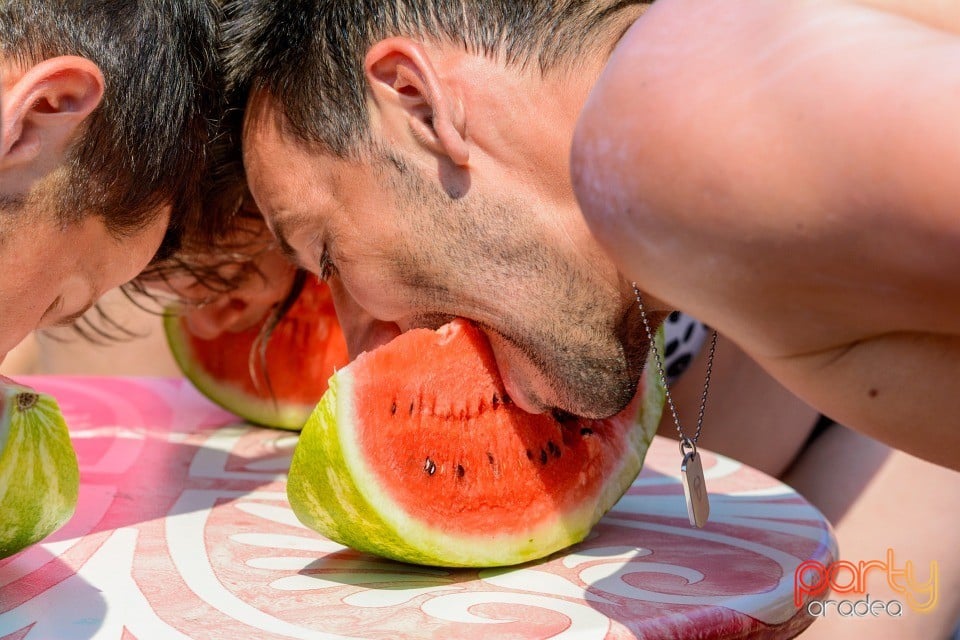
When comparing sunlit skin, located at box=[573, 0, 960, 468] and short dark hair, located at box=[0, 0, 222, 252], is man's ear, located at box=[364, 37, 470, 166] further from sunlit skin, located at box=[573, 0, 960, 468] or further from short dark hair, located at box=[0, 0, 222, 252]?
sunlit skin, located at box=[573, 0, 960, 468]

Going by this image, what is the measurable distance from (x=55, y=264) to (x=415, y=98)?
53 cm

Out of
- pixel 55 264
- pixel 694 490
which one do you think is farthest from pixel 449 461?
pixel 55 264

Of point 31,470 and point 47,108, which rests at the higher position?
point 47,108

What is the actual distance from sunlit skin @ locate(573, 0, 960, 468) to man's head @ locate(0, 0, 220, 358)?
728 mm

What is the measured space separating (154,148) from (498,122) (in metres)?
0.49

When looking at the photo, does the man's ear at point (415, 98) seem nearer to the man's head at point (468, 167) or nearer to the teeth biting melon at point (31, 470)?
the man's head at point (468, 167)

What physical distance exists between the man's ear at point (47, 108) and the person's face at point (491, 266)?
34 centimetres

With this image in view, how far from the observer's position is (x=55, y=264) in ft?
4.37

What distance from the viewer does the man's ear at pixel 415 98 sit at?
1396mm

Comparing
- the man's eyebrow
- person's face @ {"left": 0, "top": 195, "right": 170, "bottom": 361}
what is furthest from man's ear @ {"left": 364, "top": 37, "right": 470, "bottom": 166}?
person's face @ {"left": 0, "top": 195, "right": 170, "bottom": 361}

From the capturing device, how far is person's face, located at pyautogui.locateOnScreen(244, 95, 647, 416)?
4.75ft

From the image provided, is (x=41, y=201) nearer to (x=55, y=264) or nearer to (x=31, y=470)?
(x=55, y=264)

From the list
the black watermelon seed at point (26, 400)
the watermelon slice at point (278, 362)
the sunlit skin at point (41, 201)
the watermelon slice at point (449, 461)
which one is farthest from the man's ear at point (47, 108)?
the watermelon slice at point (278, 362)

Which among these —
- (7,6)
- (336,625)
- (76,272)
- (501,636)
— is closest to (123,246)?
(76,272)
